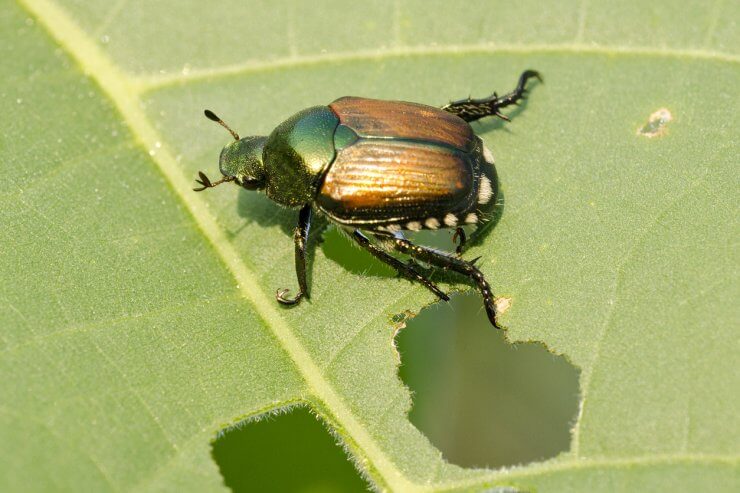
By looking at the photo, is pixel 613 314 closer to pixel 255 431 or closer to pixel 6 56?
pixel 255 431

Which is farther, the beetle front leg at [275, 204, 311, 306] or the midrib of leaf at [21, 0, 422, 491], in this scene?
the beetle front leg at [275, 204, 311, 306]

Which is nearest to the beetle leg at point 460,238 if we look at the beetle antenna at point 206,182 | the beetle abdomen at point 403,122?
the beetle abdomen at point 403,122

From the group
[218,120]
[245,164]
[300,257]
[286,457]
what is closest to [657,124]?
[300,257]

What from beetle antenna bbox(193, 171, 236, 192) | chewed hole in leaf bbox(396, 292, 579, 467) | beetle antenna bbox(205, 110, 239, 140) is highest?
beetle antenna bbox(205, 110, 239, 140)

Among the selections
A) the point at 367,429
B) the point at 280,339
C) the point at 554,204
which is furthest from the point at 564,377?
the point at 280,339

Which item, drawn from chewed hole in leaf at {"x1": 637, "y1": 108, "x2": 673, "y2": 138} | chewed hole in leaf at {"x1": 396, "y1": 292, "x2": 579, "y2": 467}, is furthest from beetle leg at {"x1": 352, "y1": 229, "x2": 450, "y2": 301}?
chewed hole in leaf at {"x1": 637, "y1": 108, "x2": 673, "y2": 138}

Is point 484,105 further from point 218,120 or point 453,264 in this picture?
point 218,120

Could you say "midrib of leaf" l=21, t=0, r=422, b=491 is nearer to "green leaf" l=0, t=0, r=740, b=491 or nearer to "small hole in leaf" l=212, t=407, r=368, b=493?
"green leaf" l=0, t=0, r=740, b=491
